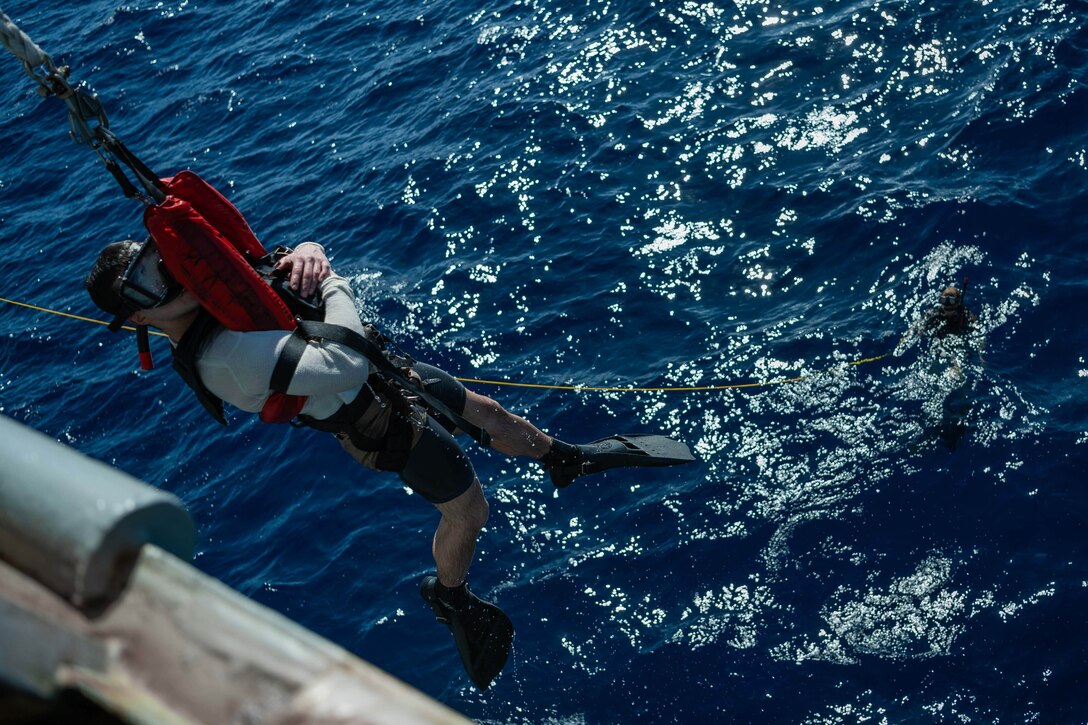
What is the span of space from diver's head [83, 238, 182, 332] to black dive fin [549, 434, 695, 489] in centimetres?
379

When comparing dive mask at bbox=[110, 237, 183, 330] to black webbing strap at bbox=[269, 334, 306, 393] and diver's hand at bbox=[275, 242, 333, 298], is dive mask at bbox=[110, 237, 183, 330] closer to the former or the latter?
black webbing strap at bbox=[269, 334, 306, 393]

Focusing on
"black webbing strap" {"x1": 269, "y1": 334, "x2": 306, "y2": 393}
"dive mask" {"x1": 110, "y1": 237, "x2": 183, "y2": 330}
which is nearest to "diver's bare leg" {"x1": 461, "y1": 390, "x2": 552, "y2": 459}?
"black webbing strap" {"x1": 269, "y1": 334, "x2": 306, "y2": 393}

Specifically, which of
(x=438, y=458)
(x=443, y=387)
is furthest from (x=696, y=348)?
(x=438, y=458)

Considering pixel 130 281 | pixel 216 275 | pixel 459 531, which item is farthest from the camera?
pixel 459 531

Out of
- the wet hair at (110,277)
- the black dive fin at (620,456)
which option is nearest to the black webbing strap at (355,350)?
the wet hair at (110,277)

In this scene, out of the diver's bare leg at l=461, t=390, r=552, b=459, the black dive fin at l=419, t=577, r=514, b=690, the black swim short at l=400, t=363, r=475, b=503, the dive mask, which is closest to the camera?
the dive mask

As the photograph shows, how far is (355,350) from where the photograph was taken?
699 cm

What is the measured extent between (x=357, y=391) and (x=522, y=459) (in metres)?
5.06

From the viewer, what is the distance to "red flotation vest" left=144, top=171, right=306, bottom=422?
6578 mm

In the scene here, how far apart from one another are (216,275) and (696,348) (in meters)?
7.01

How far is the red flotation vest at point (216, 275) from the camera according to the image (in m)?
6.58

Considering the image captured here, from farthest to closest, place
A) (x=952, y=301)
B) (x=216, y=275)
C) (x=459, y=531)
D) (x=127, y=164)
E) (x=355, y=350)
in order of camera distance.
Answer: (x=952, y=301)
(x=459, y=531)
(x=355, y=350)
(x=127, y=164)
(x=216, y=275)

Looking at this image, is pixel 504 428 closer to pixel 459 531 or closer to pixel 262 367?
pixel 459 531

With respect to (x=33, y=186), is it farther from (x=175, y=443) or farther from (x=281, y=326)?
(x=281, y=326)
